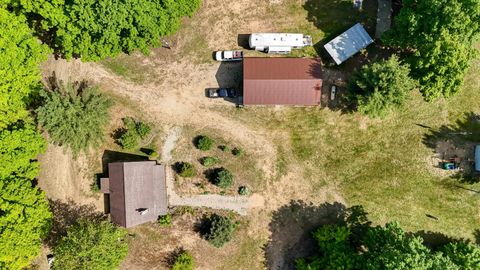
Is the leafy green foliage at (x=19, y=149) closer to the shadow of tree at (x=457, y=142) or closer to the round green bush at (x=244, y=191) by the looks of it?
the round green bush at (x=244, y=191)

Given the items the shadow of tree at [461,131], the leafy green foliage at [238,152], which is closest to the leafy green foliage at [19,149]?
the leafy green foliage at [238,152]

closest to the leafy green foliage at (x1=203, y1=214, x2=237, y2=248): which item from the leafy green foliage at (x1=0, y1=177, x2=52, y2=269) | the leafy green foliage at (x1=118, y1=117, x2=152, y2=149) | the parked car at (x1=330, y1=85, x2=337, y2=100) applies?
the leafy green foliage at (x1=118, y1=117, x2=152, y2=149)

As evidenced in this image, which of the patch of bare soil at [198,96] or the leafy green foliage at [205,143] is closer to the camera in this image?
the leafy green foliage at [205,143]

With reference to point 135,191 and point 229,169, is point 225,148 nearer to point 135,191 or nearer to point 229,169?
point 229,169

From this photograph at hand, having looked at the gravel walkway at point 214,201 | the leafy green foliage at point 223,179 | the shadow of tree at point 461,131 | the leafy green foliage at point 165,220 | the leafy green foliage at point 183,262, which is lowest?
the leafy green foliage at point 183,262

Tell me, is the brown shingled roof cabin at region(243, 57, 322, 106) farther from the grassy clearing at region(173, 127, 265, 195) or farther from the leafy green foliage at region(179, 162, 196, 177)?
the leafy green foliage at region(179, 162, 196, 177)

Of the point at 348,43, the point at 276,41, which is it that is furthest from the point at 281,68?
the point at 348,43

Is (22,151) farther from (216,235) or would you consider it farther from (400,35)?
(400,35)
